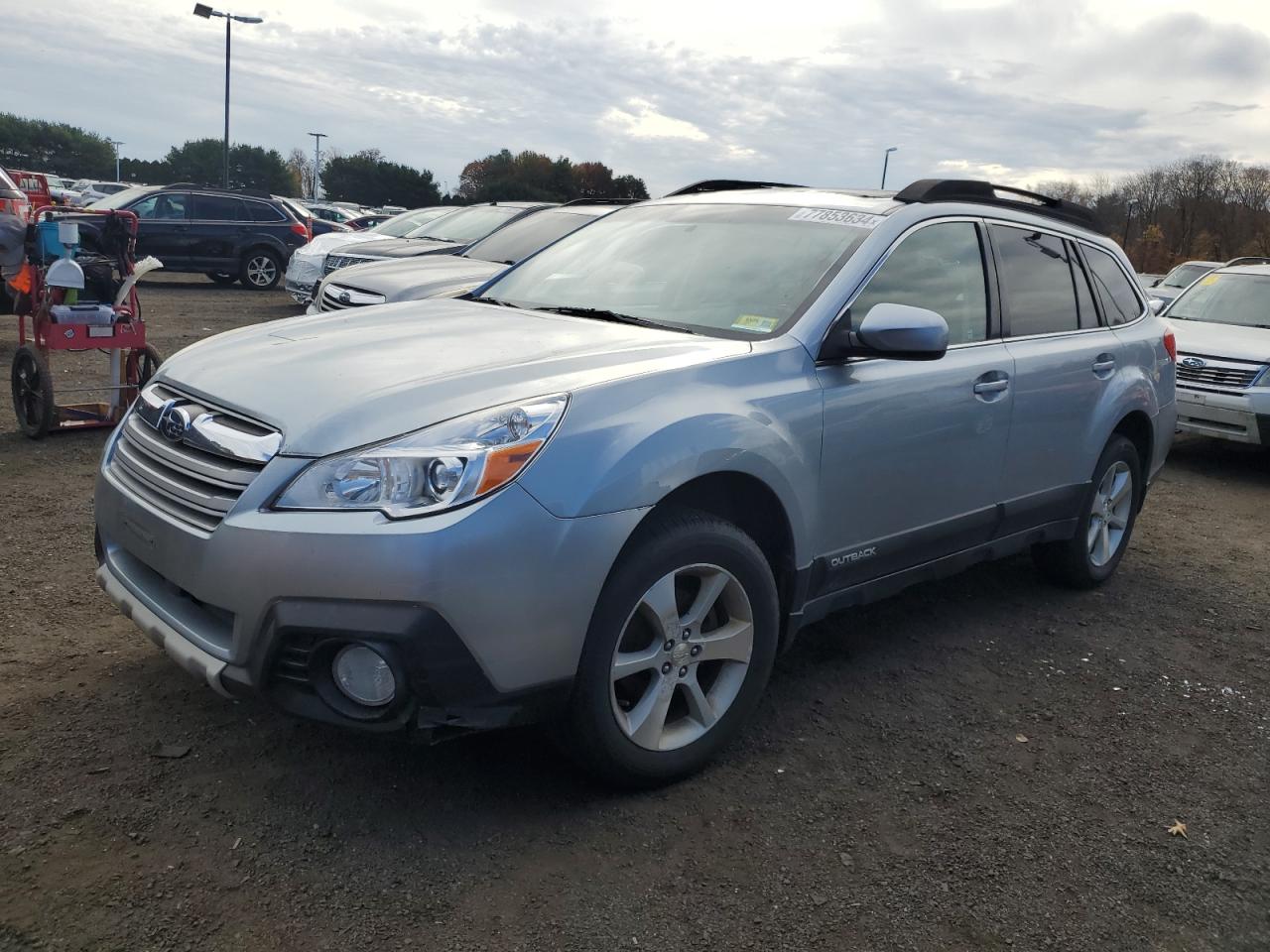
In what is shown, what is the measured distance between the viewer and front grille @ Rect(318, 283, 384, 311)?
835 centimetres

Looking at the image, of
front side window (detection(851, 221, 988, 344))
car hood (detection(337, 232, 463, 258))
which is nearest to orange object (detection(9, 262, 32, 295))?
car hood (detection(337, 232, 463, 258))

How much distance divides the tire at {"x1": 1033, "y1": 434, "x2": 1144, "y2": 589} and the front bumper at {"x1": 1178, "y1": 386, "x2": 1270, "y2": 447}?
146 inches

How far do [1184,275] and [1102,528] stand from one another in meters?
15.9

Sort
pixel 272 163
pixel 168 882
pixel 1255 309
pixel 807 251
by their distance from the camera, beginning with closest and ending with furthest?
pixel 168 882 → pixel 807 251 → pixel 1255 309 → pixel 272 163

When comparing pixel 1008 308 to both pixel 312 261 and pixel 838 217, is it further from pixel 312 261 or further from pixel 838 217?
pixel 312 261

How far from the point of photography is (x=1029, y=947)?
8.46 feet

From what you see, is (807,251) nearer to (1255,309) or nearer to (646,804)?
(646,804)

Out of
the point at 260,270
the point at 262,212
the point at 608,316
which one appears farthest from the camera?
the point at 260,270

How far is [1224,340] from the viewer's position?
897cm

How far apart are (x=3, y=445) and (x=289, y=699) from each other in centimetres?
505

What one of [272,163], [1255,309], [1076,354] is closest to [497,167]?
[272,163]

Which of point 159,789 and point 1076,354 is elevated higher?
point 1076,354

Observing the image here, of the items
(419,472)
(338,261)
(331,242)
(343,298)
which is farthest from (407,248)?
(419,472)

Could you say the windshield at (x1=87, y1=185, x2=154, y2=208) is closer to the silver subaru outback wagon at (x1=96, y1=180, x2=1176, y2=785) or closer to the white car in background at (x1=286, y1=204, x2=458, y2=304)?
the white car in background at (x1=286, y1=204, x2=458, y2=304)
